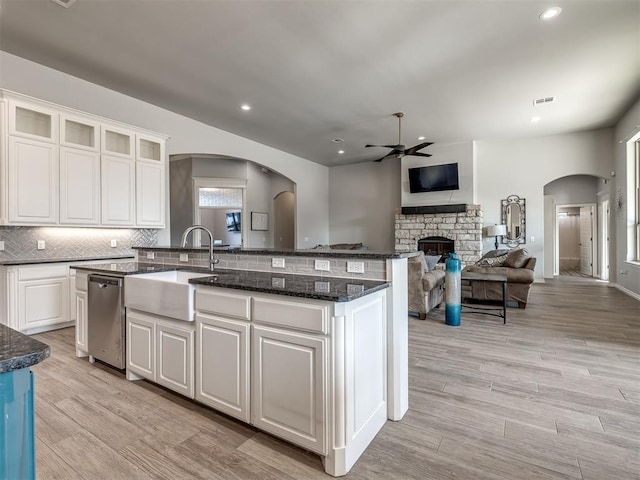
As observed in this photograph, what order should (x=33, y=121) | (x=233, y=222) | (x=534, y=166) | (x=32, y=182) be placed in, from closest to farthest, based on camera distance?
(x=32, y=182) → (x=33, y=121) → (x=534, y=166) → (x=233, y=222)

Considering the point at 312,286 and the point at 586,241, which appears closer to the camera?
the point at 312,286

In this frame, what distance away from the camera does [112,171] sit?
4.19 metres

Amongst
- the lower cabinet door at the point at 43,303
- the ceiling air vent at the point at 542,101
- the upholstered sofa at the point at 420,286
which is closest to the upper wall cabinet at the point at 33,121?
the lower cabinet door at the point at 43,303

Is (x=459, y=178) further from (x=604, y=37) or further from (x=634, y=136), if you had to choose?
(x=604, y=37)

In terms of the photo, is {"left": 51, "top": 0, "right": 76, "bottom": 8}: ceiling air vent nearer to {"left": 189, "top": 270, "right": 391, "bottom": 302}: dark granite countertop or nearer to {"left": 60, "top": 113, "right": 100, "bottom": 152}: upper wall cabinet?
{"left": 60, "top": 113, "right": 100, "bottom": 152}: upper wall cabinet

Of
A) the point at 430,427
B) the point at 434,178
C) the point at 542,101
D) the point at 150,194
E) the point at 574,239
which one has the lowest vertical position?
the point at 430,427

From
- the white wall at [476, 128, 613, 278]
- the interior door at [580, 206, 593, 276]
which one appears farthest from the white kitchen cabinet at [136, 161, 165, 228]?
the interior door at [580, 206, 593, 276]

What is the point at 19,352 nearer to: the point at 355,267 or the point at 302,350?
the point at 302,350

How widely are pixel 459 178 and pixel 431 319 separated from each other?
14.6 feet

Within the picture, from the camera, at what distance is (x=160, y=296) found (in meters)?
2.23

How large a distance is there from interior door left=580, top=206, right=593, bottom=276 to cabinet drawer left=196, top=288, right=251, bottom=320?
416 inches

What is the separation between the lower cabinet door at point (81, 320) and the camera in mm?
2892

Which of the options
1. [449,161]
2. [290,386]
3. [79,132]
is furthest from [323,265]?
[449,161]

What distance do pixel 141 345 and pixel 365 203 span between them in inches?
301
